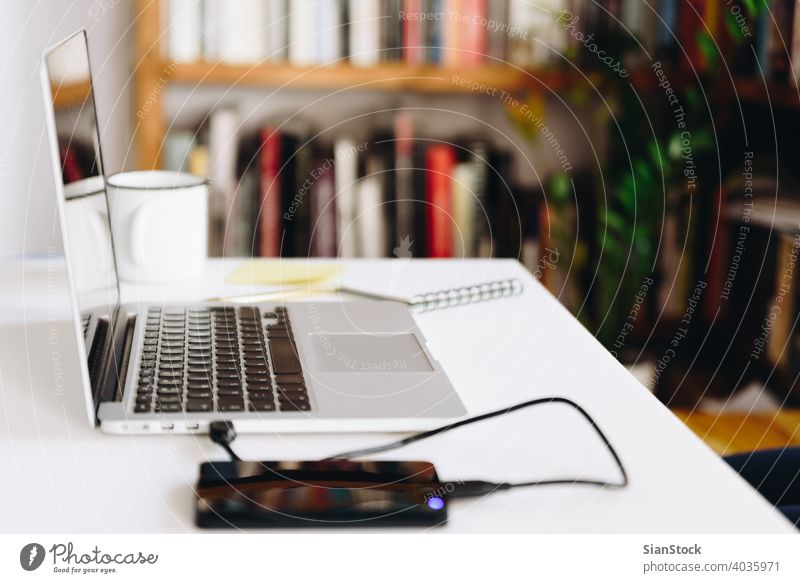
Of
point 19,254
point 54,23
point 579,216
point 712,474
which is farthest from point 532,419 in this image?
point 579,216

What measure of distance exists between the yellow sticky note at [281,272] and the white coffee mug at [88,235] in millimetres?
195

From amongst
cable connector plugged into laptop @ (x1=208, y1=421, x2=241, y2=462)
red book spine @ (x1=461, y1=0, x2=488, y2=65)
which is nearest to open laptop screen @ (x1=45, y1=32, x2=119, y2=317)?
cable connector plugged into laptop @ (x1=208, y1=421, x2=241, y2=462)

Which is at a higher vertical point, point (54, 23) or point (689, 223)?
point (54, 23)

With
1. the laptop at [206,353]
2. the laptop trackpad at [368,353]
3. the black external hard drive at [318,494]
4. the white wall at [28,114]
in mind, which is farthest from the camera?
the white wall at [28,114]

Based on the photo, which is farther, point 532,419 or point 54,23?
Answer: point 54,23

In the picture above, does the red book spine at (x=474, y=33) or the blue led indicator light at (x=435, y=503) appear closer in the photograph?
the blue led indicator light at (x=435, y=503)

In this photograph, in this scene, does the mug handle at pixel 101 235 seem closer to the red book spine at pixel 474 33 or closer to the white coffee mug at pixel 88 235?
the white coffee mug at pixel 88 235

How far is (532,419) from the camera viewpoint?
A: 625 mm

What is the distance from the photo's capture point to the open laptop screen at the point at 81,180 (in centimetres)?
58

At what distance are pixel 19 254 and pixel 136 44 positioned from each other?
20.5 inches

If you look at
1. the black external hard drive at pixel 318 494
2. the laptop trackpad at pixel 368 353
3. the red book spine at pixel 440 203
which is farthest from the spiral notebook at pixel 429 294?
the red book spine at pixel 440 203

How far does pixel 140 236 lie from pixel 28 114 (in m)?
0.41

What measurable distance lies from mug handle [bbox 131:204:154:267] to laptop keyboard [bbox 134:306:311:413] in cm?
13

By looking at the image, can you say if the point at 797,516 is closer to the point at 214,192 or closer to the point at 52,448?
the point at 52,448
